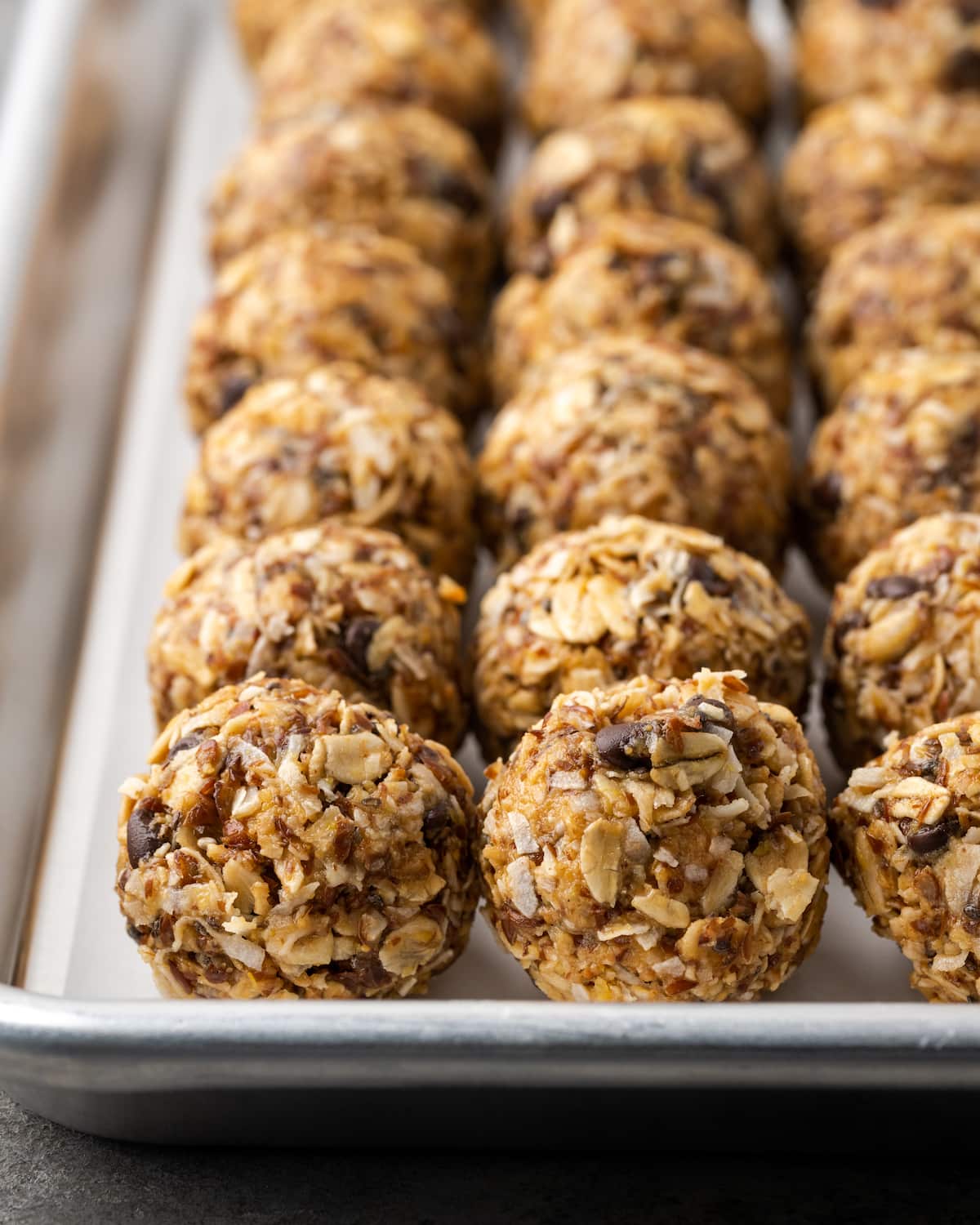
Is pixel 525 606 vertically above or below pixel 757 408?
below

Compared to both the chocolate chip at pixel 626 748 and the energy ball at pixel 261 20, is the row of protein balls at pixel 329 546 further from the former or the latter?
the chocolate chip at pixel 626 748

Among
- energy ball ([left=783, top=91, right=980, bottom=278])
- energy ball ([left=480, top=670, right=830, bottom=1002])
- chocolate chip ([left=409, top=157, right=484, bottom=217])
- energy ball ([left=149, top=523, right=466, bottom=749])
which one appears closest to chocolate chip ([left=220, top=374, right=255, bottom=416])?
energy ball ([left=149, top=523, right=466, bottom=749])

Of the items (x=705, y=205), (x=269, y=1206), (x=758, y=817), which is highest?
(x=705, y=205)

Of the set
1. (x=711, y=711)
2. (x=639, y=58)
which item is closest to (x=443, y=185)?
(x=639, y=58)

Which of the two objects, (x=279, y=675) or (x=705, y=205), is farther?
(x=705, y=205)

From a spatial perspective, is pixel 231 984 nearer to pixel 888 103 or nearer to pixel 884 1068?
pixel 884 1068

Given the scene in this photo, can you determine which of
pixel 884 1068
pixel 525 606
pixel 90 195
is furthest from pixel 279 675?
pixel 90 195

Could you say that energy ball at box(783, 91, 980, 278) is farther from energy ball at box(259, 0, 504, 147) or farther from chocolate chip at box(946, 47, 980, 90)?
energy ball at box(259, 0, 504, 147)
